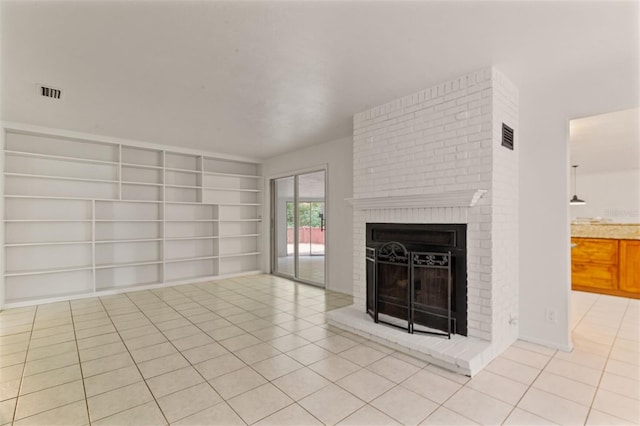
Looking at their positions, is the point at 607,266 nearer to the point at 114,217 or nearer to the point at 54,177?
the point at 114,217

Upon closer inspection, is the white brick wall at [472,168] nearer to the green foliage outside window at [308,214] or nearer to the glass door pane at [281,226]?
the green foliage outside window at [308,214]

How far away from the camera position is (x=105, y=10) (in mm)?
1988

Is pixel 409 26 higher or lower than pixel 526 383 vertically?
higher

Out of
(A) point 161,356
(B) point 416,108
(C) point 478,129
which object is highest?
(B) point 416,108

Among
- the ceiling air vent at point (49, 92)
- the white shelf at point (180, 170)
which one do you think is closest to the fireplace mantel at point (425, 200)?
the ceiling air vent at point (49, 92)

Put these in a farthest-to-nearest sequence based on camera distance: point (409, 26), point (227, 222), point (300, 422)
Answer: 1. point (227, 222)
2. point (409, 26)
3. point (300, 422)

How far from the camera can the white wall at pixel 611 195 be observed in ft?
20.3

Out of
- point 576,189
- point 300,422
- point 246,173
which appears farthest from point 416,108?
point 576,189

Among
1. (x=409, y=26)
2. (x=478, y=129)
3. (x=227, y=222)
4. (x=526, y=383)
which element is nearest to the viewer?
(x=409, y=26)

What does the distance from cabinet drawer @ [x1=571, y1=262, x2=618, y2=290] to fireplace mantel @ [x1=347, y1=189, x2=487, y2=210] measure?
429 cm

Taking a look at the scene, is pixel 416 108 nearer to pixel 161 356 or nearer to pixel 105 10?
pixel 105 10

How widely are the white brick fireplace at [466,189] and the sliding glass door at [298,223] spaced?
2.40 meters

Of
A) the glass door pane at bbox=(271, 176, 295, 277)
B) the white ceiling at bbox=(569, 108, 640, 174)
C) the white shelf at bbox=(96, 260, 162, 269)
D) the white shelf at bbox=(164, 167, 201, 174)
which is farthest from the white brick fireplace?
the white shelf at bbox=(164, 167, 201, 174)

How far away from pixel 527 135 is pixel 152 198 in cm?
588
